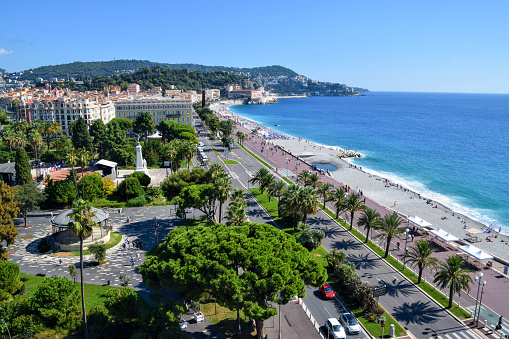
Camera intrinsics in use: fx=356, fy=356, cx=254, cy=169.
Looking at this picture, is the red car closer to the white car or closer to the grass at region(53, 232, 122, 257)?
the white car

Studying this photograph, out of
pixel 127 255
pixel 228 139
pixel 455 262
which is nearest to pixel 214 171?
pixel 127 255

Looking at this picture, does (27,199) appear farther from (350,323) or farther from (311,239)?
(350,323)

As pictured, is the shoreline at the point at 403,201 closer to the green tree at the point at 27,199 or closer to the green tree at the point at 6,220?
the green tree at the point at 6,220

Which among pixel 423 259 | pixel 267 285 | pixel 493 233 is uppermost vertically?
pixel 267 285

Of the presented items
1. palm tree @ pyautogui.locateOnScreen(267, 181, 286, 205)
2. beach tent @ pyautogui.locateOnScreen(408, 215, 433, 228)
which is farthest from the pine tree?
beach tent @ pyautogui.locateOnScreen(408, 215, 433, 228)

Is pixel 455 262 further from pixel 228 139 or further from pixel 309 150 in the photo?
pixel 309 150

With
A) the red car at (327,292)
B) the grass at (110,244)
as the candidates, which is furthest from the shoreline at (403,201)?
the grass at (110,244)
